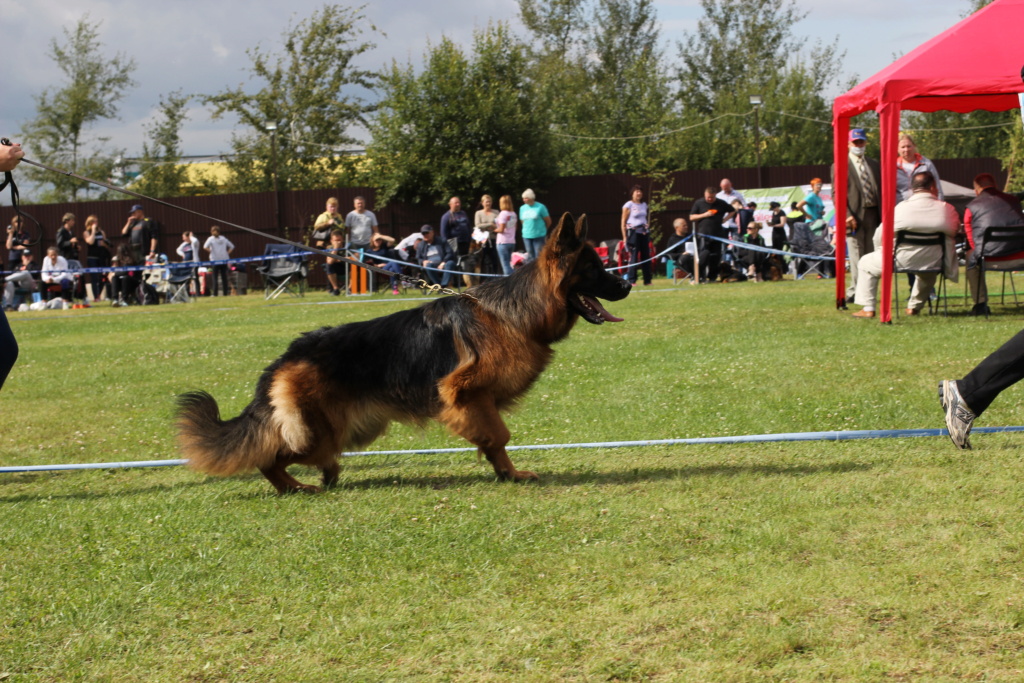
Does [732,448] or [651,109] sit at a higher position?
[651,109]

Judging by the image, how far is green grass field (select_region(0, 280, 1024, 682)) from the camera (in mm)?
3020

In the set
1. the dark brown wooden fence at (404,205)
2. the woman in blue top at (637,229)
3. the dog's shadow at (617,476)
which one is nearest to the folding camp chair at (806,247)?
the woman in blue top at (637,229)

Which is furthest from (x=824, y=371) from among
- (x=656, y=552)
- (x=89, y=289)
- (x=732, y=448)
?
(x=89, y=289)

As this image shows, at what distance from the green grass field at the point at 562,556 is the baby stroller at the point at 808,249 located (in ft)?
47.0

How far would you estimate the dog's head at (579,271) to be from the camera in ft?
16.9

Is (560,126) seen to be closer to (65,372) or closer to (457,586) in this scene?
(65,372)

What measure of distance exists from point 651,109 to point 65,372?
38175 mm

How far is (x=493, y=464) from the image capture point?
5.30 meters

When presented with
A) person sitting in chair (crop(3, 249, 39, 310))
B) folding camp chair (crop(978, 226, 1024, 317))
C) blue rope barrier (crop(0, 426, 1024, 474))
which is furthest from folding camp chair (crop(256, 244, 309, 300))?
blue rope barrier (crop(0, 426, 1024, 474))

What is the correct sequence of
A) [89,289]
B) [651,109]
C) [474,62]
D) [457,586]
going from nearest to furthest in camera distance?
1. [457,586]
2. [89,289]
3. [474,62]
4. [651,109]

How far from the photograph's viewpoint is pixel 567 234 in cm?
514

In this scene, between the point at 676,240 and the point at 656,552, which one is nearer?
the point at 656,552

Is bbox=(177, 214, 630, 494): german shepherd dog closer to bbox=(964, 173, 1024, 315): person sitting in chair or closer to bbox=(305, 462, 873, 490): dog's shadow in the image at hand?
bbox=(305, 462, 873, 490): dog's shadow

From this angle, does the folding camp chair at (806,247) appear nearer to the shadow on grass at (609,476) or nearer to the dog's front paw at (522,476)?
the shadow on grass at (609,476)
